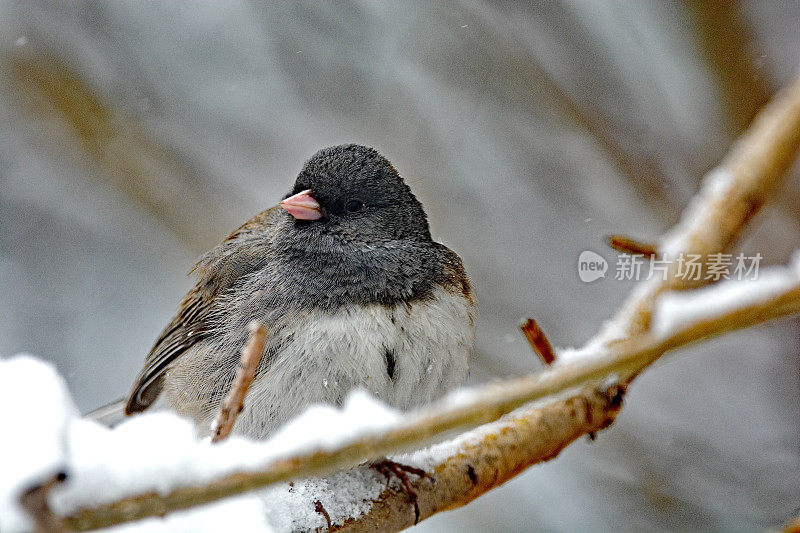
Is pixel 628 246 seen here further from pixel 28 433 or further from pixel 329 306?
pixel 28 433

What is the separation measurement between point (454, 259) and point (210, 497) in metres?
1.25

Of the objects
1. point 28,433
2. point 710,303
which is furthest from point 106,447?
point 710,303

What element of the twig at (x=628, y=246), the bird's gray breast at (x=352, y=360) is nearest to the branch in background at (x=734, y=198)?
the twig at (x=628, y=246)

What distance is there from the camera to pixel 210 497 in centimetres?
71

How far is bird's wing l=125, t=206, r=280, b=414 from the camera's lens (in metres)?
1.90

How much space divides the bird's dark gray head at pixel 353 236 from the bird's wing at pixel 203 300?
13 centimetres

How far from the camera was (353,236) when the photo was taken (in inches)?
70.7

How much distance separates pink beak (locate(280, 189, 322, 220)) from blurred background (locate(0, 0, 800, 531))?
1020mm

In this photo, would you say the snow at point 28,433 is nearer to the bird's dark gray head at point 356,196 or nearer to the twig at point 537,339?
the twig at point 537,339

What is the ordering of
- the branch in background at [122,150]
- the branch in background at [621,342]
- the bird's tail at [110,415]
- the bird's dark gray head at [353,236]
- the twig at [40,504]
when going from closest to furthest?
the twig at [40,504] < the branch in background at [621,342] < the bird's dark gray head at [353,236] < the bird's tail at [110,415] < the branch in background at [122,150]

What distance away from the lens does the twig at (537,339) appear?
150cm

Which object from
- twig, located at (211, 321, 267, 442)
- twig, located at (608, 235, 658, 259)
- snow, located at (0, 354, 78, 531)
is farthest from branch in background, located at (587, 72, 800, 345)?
snow, located at (0, 354, 78, 531)

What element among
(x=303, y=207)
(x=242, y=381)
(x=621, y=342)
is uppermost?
(x=303, y=207)

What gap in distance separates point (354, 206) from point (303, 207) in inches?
5.4
